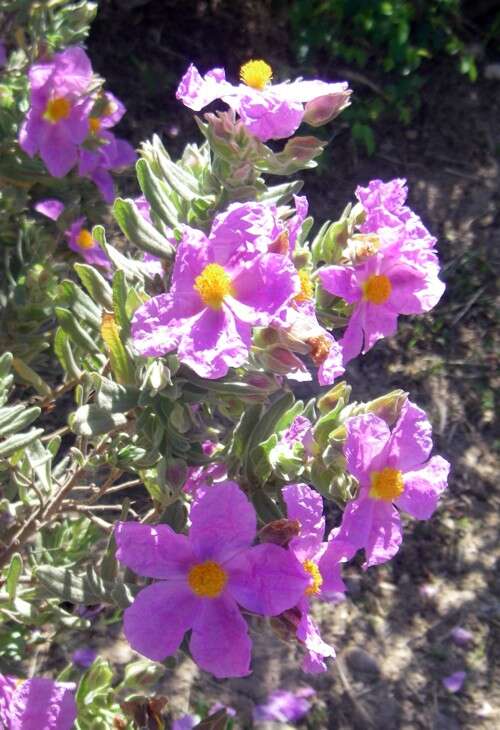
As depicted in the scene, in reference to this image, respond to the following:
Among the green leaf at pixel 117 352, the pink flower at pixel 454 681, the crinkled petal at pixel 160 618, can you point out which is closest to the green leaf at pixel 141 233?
the green leaf at pixel 117 352

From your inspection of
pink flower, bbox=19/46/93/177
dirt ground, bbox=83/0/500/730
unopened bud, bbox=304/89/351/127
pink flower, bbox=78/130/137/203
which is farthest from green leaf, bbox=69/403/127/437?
dirt ground, bbox=83/0/500/730

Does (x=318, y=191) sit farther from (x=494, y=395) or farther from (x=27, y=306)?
(x=27, y=306)

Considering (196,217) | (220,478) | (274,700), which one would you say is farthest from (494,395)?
(196,217)

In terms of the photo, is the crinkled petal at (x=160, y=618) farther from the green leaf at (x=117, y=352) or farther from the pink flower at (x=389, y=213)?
the pink flower at (x=389, y=213)

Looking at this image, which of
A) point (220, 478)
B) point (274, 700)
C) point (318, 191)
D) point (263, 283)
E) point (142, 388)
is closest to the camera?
point (263, 283)

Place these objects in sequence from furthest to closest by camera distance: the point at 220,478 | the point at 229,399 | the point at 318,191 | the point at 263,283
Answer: the point at 318,191
the point at 220,478
the point at 229,399
the point at 263,283

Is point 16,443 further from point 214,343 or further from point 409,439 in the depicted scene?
point 409,439
